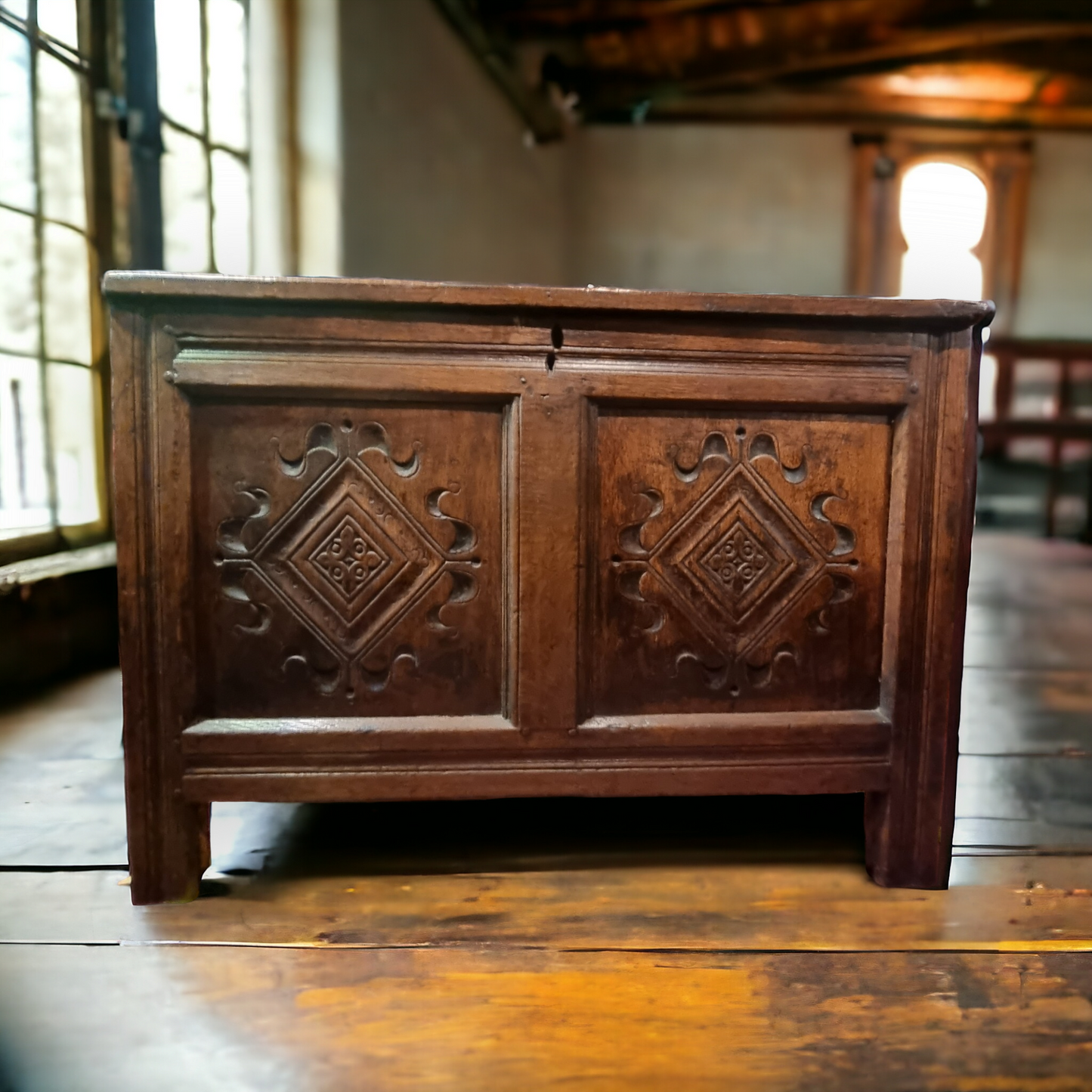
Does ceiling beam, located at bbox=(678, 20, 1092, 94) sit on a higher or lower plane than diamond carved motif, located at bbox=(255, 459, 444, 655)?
higher

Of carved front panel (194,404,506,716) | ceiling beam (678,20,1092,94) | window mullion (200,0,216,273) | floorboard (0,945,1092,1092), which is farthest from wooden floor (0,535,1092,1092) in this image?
ceiling beam (678,20,1092,94)

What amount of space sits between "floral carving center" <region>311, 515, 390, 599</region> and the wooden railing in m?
5.34

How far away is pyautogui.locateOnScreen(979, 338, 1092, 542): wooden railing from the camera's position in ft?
17.5

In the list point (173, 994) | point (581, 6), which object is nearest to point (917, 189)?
point (581, 6)

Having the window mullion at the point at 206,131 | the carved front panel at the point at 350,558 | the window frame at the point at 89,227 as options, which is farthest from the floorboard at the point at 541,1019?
the window mullion at the point at 206,131

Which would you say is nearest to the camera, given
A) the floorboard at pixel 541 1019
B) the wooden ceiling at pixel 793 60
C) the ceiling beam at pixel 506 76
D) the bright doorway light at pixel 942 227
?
the floorboard at pixel 541 1019

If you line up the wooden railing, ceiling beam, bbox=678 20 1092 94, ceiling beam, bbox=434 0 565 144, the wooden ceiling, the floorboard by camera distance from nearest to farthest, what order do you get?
the floorboard < ceiling beam, bbox=434 0 565 144 < the wooden ceiling < ceiling beam, bbox=678 20 1092 94 < the wooden railing

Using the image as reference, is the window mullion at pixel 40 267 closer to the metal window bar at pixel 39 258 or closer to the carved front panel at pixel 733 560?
the metal window bar at pixel 39 258

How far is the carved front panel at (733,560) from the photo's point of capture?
1.05 meters

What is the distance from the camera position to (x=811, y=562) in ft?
3.54

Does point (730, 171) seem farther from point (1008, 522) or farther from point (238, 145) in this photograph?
point (238, 145)

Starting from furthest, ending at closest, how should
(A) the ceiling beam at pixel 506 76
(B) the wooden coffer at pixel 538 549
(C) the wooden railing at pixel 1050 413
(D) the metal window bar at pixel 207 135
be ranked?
1. (C) the wooden railing at pixel 1050 413
2. (A) the ceiling beam at pixel 506 76
3. (D) the metal window bar at pixel 207 135
4. (B) the wooden coffer at pixel 538 549

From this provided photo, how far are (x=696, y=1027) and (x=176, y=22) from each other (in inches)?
112

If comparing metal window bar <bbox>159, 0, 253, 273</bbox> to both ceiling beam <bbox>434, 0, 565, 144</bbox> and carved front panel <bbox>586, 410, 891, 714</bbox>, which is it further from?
carved front panel <bbox>586, 410, 891, 714</bbox>
